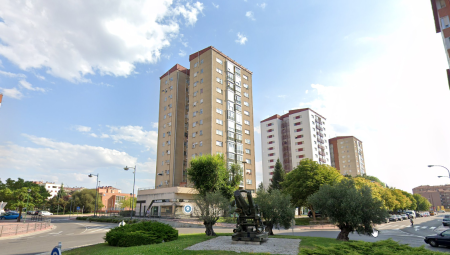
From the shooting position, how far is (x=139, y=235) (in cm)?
1510

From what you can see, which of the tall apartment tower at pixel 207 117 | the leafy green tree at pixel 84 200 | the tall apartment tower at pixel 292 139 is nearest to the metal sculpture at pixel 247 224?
the tall apartment tower at pixel 207 117

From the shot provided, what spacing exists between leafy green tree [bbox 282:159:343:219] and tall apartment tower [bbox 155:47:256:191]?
13771 millimetres

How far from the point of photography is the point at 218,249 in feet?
44.9

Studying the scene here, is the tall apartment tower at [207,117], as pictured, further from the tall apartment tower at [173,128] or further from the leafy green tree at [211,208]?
the leafy green tree at [211,208]

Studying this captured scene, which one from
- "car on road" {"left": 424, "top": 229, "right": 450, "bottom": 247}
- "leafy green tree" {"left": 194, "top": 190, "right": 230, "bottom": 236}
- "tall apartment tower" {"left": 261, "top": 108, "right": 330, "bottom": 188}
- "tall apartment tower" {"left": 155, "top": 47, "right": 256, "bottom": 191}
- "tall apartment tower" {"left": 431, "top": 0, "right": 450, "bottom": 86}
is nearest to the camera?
"car on road" {"left": 424, "top": 229, "right": 450, "bottom": 247}

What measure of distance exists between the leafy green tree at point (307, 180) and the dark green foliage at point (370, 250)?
33.7 metres

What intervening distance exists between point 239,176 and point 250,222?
28.8 metres

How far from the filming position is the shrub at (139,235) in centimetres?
1471

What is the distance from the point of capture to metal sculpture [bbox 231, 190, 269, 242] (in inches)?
617

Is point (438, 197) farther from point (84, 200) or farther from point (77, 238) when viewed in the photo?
point (77, 238)

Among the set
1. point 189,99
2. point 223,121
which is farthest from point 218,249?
point 189,99

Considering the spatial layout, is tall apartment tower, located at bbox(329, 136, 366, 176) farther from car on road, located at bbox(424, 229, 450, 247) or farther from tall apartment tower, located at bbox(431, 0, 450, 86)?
car on road, located at bbox(424, 229, 450, 247)

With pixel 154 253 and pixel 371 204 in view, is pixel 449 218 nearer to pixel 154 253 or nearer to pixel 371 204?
pixel 371 204

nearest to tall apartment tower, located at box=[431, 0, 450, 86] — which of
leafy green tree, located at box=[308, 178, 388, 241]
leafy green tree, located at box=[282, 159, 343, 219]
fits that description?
leafy green tree, located at box=[308, 178, 388, 241]
